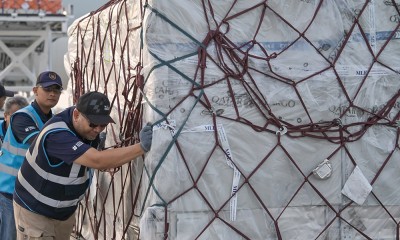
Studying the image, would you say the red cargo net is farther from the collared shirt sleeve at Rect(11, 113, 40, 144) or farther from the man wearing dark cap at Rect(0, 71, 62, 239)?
the collared shirt sleeve at Rect(11, 113, 40, 144)

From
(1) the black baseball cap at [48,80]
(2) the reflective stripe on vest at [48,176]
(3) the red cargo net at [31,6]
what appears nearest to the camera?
(2) the reflective stripe on vest at [48,176]

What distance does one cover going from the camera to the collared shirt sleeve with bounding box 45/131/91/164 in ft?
16.0

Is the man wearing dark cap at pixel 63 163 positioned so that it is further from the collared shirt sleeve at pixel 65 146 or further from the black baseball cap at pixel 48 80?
the black baseball cap at pixel 48 80

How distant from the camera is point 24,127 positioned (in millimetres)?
5930

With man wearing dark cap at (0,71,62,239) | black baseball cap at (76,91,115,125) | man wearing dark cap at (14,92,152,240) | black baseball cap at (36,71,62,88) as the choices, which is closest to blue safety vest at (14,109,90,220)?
man wearing dark cap at (14,92,152,240)

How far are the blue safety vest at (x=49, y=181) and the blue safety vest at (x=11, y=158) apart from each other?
787 millimetres

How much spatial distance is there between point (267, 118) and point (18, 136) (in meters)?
2.23

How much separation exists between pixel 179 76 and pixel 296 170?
3.15ft

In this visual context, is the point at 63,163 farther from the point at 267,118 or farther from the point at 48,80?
the point at 267,118

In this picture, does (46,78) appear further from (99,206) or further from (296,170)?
(296,170)

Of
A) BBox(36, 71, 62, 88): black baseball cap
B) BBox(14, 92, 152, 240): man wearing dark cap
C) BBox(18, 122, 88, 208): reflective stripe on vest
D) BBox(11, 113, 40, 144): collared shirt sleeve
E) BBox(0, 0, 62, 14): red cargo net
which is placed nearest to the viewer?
BBox(14, 92, 152, 240): man wearing dark cap

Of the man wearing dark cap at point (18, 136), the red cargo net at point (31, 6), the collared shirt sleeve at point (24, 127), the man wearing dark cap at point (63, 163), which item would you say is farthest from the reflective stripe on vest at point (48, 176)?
the red cargo net at point (31, 6)

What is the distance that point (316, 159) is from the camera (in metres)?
4.86

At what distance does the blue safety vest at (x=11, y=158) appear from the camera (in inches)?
241
